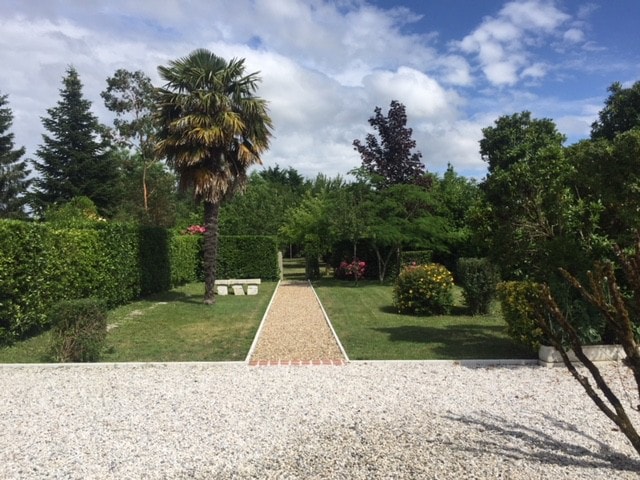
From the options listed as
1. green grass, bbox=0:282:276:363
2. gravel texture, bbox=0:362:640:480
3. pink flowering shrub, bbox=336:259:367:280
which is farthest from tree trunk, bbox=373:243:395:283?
gravel texture, bbox=0:362:640:480

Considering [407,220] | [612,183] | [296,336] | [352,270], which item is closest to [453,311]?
[296,336]

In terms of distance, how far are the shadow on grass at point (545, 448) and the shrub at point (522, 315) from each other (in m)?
2.86

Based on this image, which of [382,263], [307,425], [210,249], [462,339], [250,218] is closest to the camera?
[307,425]

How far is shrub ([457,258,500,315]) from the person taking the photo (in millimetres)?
13164

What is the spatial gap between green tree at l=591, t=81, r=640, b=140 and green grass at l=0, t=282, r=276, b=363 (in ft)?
69.6

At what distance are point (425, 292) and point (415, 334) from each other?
314cm

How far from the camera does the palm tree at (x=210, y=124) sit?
1455 cm

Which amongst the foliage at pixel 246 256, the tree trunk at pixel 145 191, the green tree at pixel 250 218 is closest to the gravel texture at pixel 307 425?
the foliage at pixel 246 256

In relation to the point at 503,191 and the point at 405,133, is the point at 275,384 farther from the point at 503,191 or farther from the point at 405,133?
the point at 405,133

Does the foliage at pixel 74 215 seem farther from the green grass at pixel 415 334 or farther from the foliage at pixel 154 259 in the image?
the green grass at pixel 415 334

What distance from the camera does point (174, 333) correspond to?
10445 millimetres

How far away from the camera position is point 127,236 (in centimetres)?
1583

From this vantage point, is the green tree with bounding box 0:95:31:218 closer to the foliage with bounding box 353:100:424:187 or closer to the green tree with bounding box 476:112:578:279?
the foliage with bounding box 353:100:424:187

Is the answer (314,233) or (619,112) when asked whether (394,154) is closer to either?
(314,233)
